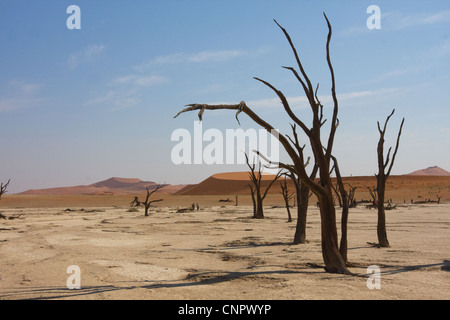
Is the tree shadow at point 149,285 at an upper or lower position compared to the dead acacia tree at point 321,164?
lower

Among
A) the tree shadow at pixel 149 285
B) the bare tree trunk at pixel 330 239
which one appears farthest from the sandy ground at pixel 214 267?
the bare tree trunk at pixel 330 239

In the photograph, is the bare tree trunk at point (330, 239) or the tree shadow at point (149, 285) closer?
the tree shadow at point (149, 285)

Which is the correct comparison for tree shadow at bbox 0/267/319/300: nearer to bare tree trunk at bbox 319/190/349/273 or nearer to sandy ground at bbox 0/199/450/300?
sandy ground at bbox 0/199/450/300

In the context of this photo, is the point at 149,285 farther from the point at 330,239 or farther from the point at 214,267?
the point at 330,239

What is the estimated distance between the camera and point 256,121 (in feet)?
23.3

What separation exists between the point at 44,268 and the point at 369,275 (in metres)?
6.25

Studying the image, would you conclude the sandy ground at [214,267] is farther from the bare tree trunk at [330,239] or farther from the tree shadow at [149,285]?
the bare tree trunk at [330,239]

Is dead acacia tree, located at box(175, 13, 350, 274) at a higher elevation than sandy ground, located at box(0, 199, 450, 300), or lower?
higher

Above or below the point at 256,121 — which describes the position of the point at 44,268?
below

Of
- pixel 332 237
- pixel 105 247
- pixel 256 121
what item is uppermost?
pixel 256 121

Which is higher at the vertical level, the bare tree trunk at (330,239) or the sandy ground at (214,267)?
the bare tree trunk at (330,239)

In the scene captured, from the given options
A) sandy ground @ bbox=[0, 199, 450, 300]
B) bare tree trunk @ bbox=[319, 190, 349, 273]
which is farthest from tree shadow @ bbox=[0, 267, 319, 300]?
bare tree trunk @ bbox=[319, 190, 349, 273]

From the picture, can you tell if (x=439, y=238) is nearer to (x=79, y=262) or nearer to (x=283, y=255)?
(x=283, y=255)
